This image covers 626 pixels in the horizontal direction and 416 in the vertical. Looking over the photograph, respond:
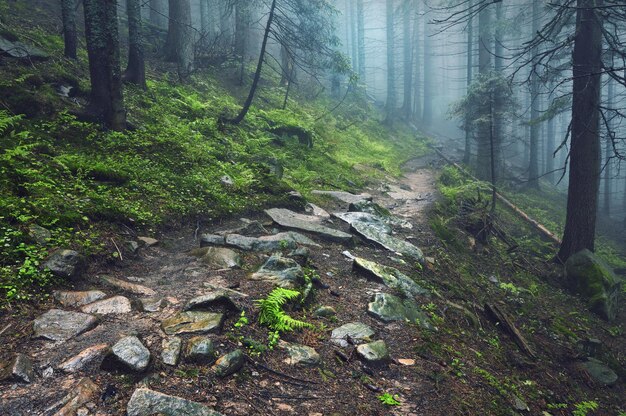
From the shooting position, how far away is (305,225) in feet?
23.3

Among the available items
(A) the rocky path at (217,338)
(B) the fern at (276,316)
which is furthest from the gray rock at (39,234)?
(B) the fern at (276,316)

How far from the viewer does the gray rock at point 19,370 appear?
2461 mm

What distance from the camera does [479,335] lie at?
17.1 feet

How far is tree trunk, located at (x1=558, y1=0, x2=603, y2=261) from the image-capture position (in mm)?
8406

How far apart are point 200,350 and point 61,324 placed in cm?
127

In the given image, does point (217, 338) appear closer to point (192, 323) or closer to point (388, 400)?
point (192, 323)

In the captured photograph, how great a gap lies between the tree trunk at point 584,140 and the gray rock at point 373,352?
297 inches

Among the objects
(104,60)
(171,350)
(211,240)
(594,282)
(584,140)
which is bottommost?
(594,282)

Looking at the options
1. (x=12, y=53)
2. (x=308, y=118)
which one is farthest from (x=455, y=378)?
(x=308, y=118)

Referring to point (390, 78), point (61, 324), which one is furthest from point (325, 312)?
point (390, 78)

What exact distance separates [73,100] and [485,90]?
14949mm

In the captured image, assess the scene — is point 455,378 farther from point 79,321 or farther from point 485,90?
point 485,90

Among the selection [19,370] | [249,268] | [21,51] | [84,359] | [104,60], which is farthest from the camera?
[21,51]

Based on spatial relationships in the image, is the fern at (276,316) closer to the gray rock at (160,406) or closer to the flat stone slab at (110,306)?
the gray rock at (160,406)
